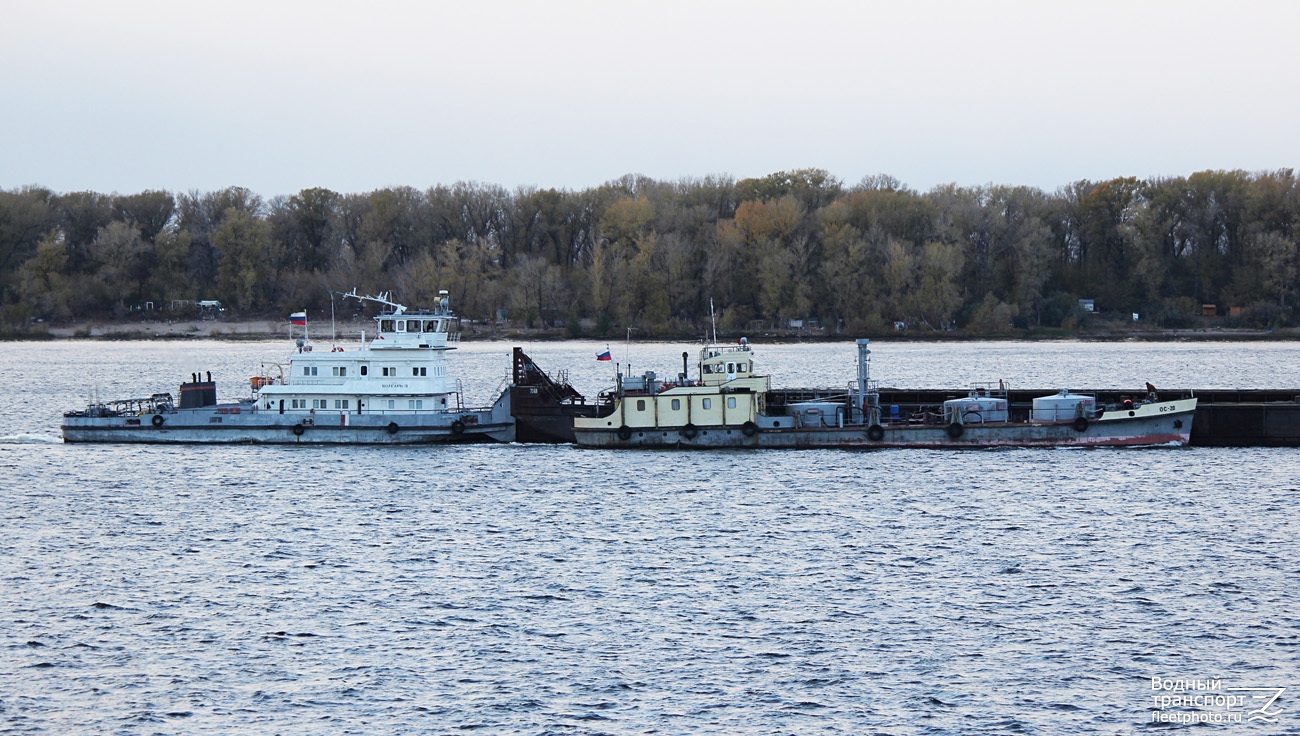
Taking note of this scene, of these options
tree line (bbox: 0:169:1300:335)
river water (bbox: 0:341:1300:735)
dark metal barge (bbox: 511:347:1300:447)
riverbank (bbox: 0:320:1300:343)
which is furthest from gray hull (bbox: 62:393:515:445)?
tree line (bbox: 0:169:1300:335)

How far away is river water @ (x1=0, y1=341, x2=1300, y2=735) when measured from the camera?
27.6 metres

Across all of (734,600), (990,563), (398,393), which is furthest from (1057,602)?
(398,393)

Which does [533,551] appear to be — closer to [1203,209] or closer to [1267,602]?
[1267,602]

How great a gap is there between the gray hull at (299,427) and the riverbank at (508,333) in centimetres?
9210

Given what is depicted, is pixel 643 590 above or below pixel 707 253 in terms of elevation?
below

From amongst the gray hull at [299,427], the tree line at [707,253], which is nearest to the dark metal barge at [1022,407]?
the gray hull at [299,427]

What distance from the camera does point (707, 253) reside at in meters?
168

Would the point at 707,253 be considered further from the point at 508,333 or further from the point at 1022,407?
the point at 1022,407

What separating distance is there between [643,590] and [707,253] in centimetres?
13316

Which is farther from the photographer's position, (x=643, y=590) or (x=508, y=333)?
(x=508, y=333)

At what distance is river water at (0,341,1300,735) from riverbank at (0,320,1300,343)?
103 metres

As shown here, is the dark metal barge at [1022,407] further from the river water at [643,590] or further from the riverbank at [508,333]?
the riverbank at [508,333]

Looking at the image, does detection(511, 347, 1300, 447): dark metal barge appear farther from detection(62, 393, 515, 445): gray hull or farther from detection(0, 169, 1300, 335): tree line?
detection(0, 169, 1300, 335): tree line

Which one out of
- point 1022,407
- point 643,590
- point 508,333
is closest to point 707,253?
point 508,333
